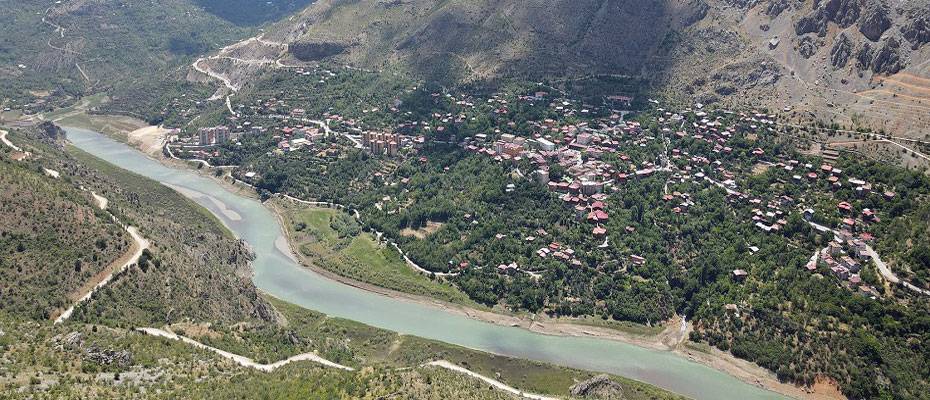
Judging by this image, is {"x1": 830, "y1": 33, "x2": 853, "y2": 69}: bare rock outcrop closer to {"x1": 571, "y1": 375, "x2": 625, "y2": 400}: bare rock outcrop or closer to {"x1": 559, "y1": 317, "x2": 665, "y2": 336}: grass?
{"x1": 559, "y1": 317, "x2": 665, "y2": 336}: grass

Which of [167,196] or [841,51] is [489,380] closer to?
[167,196]

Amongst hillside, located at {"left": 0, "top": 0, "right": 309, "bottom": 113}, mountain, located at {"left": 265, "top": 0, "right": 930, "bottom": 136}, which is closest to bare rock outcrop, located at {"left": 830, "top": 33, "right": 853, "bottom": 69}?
mountain, located at {"left": 265, "top": 0, "right": 930, "bottom": 136}

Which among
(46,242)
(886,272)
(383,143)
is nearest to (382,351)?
(46,242)

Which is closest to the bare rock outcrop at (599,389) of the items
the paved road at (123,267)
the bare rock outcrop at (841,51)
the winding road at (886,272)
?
the winding road at (886,272)

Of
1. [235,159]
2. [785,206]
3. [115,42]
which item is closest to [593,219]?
[785,206]

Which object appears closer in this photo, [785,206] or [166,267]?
[166,267]

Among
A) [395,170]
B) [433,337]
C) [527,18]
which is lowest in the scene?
[433,337]

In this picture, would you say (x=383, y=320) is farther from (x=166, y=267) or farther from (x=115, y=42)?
(x=115, y=42)
